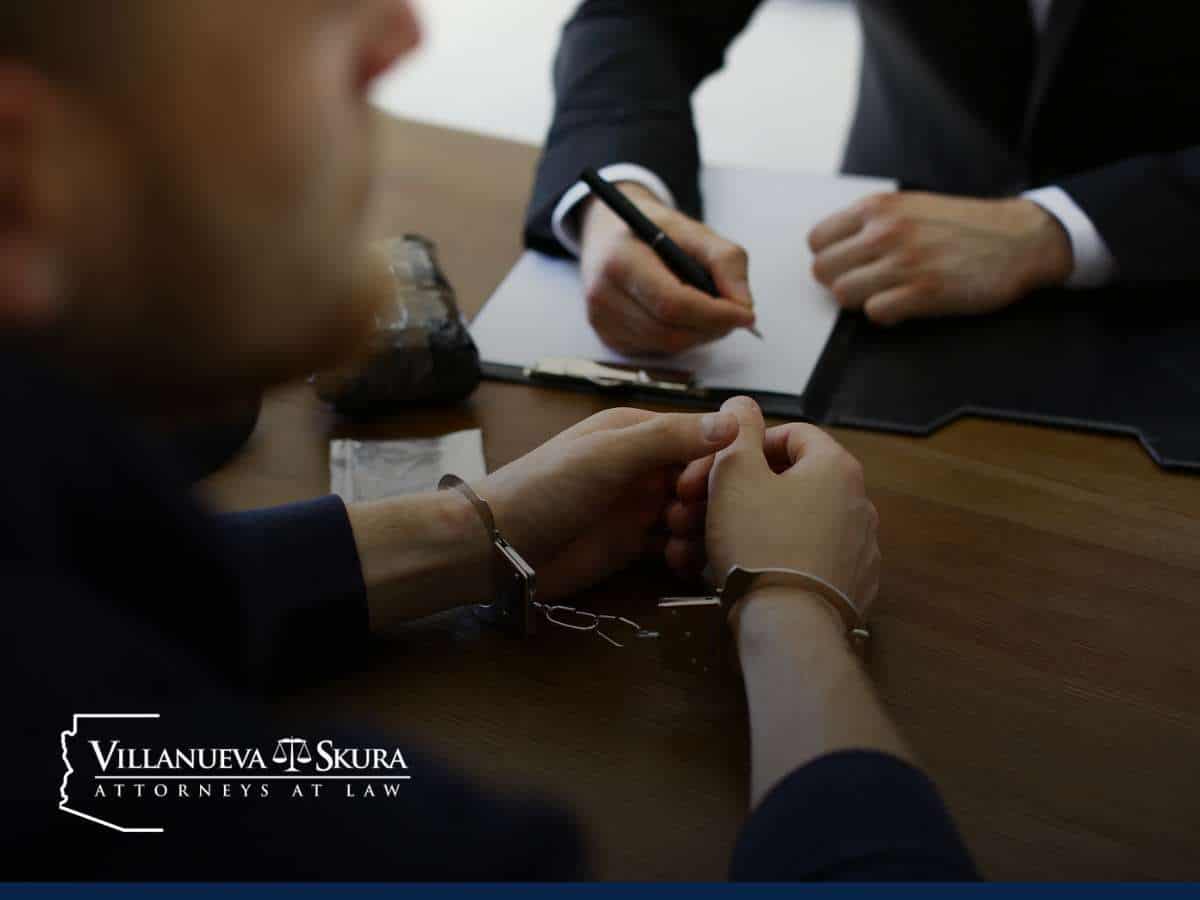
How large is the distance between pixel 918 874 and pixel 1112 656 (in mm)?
285

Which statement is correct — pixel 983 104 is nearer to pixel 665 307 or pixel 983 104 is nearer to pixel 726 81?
pixel 665 307

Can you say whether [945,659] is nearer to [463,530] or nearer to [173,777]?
[463,530]

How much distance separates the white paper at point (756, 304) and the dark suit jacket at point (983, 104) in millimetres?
54

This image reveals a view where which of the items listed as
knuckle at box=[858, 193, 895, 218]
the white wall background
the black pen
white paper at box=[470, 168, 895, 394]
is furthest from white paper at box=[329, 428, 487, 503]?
the white wall background

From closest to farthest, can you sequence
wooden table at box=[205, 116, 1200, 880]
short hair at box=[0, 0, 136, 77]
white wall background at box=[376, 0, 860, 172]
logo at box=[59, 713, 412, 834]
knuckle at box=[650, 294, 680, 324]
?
short hair at box=[0, 0, 136, 77] → logo at box=[59, 713, 412, 834] → wooden table at box=[205, 116, 1200, 880] → knuckle at box=[650, 294, 680, 324] → white wall background at box=[376, 0, 860, 172]

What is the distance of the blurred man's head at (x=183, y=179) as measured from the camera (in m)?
0.37

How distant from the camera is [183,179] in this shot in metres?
0.39

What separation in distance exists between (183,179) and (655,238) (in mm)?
748

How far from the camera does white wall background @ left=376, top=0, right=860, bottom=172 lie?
3.29 metres

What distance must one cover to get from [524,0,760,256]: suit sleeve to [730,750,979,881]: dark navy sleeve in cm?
74

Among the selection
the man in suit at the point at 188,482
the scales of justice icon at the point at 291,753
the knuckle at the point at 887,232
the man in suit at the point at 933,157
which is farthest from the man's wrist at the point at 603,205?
the scales of justice icon at the point at 291,753

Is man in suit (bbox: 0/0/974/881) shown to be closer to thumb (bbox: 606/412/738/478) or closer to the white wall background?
thumb (bbox: 606/412/738/478)

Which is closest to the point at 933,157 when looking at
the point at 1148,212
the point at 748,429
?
the point at 1148,212

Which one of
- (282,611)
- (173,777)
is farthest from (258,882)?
(282,611)
